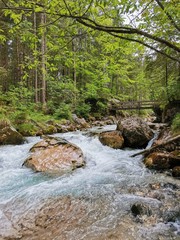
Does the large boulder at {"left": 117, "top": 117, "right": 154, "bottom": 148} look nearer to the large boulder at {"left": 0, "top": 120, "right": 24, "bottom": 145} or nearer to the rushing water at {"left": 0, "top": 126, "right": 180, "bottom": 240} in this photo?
the rushing water at {"left": 0, "top": 126, "right": 180, "bottom": 240}

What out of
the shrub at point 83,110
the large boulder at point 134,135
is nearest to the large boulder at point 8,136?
the large boulder at point 134,135

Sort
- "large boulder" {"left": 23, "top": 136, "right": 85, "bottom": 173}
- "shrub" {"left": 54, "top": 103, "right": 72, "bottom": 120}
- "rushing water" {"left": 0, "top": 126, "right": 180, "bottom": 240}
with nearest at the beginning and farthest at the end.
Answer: "rushing water" {"left": 0, "top": 126, "right": 180, "bottom": 240} < "large boulder" {"left": 23, "top": 136, "right": 85, "bottom": 173} < "shrub" {"left": 54, "top": 103, "right": 72, "bottom": 120}

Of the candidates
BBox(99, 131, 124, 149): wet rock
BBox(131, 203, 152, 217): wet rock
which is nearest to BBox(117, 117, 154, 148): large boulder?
BBox(99, 131, 124, 149): wet rock

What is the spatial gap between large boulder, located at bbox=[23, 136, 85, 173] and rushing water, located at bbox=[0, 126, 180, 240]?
11.2 inches

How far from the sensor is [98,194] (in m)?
4.44

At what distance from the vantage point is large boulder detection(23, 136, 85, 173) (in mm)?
6023

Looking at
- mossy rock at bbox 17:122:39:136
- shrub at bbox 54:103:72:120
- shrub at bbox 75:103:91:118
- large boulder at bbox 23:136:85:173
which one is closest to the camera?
large boulder at bbox 23:136:85:173

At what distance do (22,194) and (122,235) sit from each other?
234 centimetres

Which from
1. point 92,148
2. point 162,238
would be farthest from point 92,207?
point 92,148

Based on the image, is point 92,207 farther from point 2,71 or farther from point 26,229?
point 2,71

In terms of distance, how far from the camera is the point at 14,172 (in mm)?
5820

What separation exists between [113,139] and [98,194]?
4.55m

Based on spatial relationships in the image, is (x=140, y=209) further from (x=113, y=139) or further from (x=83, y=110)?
(x=83, y=110)

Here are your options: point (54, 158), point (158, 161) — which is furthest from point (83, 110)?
point (158, 161)
